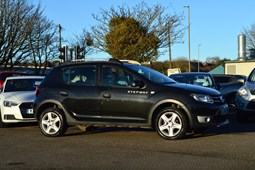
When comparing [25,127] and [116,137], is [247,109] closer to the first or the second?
[116,137]

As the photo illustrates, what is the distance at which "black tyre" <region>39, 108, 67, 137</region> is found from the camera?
400 inches

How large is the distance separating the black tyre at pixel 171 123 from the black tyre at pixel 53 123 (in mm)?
2206

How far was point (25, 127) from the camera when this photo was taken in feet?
40.9

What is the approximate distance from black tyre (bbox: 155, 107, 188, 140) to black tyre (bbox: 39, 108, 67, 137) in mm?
2206

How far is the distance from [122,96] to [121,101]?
107 mm

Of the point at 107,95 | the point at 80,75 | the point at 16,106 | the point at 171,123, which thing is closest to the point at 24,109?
the point at 16,106

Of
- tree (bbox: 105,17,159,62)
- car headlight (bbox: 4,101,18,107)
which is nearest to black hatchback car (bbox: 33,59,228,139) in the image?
car headlight (bbox: 4,101,18,107)

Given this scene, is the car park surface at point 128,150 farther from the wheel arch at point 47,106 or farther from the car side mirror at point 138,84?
the car side mirror at point 138,84

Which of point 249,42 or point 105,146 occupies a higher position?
point 249,42

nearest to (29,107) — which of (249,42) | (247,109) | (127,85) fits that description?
(127,85)

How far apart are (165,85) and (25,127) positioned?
482 centimetres

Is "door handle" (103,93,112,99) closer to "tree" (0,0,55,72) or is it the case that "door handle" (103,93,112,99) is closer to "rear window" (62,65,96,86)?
"rear window" (62,65,96,86)

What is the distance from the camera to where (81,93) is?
994 centimetres

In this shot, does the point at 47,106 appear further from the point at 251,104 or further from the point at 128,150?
the point at 251,104
